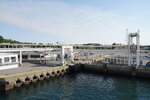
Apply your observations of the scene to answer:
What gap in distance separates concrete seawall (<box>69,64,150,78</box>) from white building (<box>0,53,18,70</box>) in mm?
14882

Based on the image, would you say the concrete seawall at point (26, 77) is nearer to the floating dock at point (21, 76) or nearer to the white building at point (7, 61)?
the floating dock at point (21, 76)

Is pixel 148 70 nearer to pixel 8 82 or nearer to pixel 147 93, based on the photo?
pixel 147 93

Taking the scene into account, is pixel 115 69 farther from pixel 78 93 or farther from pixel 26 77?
pixel 26 77

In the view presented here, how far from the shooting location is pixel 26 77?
26.3 m

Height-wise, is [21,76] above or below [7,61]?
below

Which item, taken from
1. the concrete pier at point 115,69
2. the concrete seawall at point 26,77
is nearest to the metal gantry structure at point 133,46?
the concrete pier at point 115,69

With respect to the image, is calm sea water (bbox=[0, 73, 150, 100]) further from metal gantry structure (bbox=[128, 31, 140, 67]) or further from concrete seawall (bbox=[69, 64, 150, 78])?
metal gantry structure (bbox=[128, 31, 140, 67])

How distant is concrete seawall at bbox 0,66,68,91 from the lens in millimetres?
22536

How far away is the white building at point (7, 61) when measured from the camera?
31102 millimetres

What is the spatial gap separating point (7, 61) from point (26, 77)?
31.8 ft

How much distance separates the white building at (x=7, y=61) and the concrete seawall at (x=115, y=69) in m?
14.9

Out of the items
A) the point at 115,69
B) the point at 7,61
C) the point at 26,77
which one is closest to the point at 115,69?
the point at 115,69

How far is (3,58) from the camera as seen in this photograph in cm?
3130

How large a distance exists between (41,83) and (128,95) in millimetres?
16500
